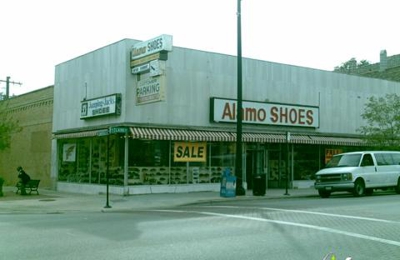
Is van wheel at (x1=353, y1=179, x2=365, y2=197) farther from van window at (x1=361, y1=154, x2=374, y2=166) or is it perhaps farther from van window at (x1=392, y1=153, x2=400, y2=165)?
van window at (x1=392, y1=153, x2=400, y2=165)

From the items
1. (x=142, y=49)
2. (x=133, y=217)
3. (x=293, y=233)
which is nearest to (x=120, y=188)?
(x=142, y=49)

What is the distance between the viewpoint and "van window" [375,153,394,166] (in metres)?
21.7

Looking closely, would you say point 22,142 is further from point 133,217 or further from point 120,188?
point 133,217

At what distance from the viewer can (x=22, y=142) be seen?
31375 mm

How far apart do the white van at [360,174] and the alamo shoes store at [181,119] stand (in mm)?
2441

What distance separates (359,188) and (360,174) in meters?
0.59

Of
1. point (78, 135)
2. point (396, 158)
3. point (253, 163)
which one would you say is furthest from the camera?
point (253, 163)

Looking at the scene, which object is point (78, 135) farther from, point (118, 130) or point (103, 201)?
point (103, 201)

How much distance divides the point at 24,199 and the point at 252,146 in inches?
442

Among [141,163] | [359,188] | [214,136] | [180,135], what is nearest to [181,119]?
[180,135]

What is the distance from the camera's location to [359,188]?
20641 mm

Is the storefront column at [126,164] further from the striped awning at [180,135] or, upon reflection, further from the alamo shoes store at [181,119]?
the striped awning at [180,135]

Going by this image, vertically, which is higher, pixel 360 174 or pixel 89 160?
pixel 89 160

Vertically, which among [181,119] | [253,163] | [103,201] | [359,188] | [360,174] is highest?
[181,119]
